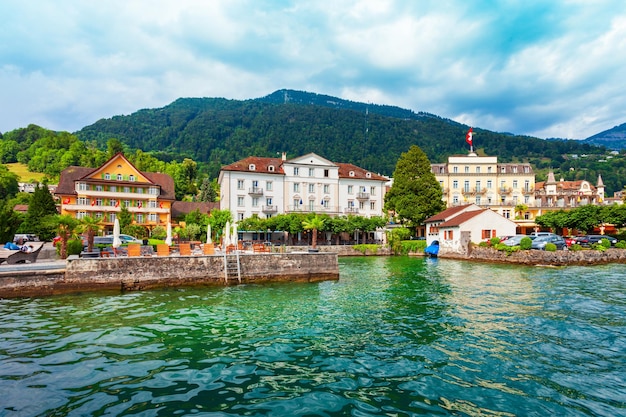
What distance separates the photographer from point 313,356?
10258mm

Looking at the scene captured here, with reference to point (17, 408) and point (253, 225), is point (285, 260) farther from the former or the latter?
point (253, 225)

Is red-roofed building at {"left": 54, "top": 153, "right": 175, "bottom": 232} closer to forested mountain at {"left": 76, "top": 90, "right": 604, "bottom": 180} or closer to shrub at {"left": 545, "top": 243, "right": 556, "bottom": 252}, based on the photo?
shrub at {"left": 545, "top": 243, "right": 556, "bottom": 252}

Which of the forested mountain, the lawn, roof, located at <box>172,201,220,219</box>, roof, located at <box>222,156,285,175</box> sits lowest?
roof, located at <box>172,201,220,219</box>

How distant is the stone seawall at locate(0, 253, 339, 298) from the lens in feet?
62.0

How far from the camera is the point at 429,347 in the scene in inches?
434

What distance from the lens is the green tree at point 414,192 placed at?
196 ft

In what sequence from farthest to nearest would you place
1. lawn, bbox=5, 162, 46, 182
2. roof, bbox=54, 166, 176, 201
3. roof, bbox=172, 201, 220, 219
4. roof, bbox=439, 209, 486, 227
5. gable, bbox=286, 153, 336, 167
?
lawn, bbox=5, 162, 46, 182 → roof, bbox=172, 201, 220, 219 → gable, bbox=286, 153, 336, 167 → roof, bbox=54, 166, 176, 201 → roof, bbox=439, 209, 486, 227

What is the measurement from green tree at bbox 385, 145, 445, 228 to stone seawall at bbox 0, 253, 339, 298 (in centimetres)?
3695

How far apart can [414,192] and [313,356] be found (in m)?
53.9

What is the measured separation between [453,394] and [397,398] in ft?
3.94

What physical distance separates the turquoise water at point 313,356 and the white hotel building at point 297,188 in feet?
143

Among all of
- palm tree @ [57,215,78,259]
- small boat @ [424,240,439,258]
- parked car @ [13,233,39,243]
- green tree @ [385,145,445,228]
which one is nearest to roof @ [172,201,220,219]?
parked car @ [13,233,39,243]

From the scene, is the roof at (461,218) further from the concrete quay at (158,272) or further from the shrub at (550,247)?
the concrete quay at (158,272)

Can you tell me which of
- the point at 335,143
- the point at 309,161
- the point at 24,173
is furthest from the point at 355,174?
the point at 335,143
